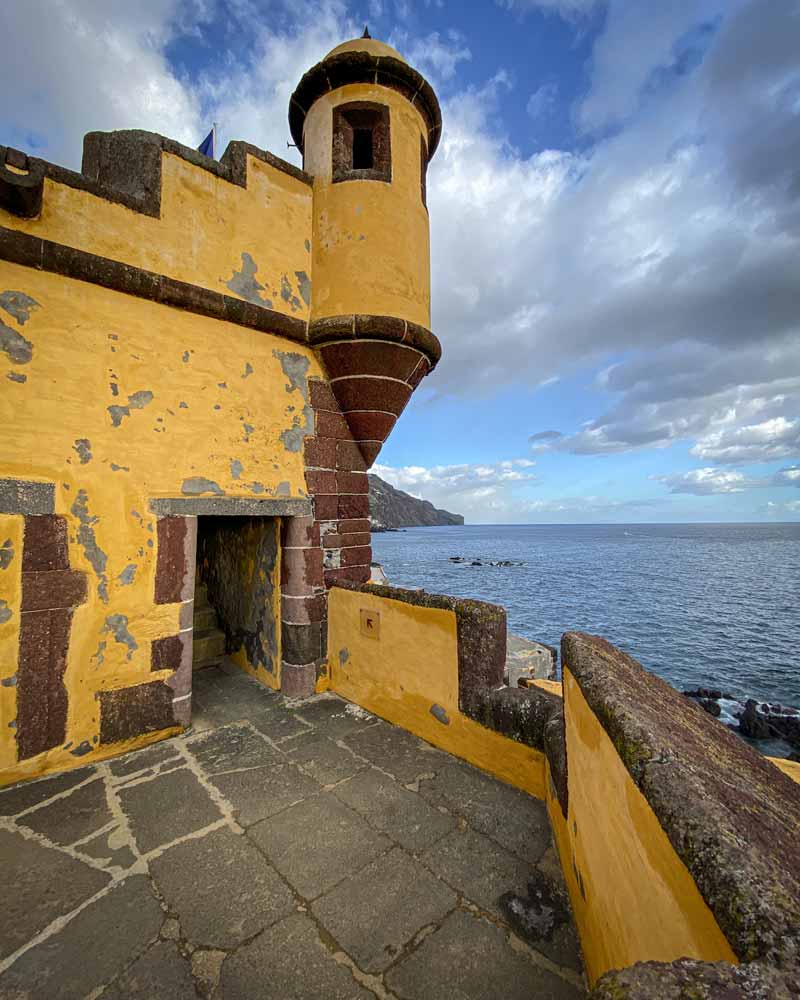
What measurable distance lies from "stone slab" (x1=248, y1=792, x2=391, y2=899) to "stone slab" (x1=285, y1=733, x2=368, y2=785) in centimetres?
32

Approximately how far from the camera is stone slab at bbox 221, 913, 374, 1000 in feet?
6.04

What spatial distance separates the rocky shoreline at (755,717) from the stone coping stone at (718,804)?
1365 centimetres

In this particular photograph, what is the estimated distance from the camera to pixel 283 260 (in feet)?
16.8

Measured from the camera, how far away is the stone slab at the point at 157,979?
1835mm

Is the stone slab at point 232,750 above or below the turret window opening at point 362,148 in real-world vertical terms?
below

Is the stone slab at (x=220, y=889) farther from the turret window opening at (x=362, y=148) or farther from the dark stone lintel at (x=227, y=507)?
the turret window opening at (x=362, y=148)

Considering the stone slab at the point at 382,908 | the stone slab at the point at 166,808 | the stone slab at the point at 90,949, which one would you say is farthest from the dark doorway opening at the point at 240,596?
the stone slab at the point at 382,908

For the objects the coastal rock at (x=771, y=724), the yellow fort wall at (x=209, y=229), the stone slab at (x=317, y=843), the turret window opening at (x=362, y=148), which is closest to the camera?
the stone slab at (x=317, y=843)

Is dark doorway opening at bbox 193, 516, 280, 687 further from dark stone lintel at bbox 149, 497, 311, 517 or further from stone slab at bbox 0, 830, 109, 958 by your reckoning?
stone slab at bbox 0, 830, 109, 958

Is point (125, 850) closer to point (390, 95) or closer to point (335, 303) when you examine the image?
point (335, 303)

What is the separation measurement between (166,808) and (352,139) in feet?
23.3

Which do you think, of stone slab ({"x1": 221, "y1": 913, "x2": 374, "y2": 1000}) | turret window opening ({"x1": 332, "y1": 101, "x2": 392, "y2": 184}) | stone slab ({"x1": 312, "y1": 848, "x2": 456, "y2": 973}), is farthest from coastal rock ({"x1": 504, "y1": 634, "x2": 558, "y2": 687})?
turret window opening ({"x1": 332, "y1": 101, "x2": 392, "y2": 184})

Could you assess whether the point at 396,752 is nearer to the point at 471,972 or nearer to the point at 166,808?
the point at 166,808

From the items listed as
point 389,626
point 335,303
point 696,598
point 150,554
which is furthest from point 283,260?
point 696,598
